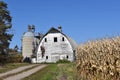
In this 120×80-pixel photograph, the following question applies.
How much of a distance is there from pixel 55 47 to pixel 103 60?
7484 centimetres

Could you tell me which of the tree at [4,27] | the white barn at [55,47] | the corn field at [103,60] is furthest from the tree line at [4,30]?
the corn field at [103,60]

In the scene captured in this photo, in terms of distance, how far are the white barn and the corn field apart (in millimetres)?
67370

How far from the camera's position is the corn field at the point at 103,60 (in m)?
17.3

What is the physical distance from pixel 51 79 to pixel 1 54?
154ft

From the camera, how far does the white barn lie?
308 feet

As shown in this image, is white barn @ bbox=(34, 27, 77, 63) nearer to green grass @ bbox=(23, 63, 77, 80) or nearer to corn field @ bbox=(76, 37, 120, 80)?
green grass @ bbox=(23, 63, 77, 80)

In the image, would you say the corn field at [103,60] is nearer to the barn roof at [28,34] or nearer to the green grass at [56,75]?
the green grass at [56,75]

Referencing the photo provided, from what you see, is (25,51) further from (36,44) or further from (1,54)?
(1,54)

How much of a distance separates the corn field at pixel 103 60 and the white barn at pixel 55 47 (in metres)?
67.4

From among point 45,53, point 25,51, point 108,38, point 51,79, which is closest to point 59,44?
point 45,53

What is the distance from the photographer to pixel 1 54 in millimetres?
72438

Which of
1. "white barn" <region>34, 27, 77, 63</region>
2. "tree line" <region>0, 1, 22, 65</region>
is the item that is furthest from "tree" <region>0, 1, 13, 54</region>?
"white barn" <region>34, 27, 77, 63</region>

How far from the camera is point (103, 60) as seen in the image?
19.8m

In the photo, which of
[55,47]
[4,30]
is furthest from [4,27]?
[55,47]
